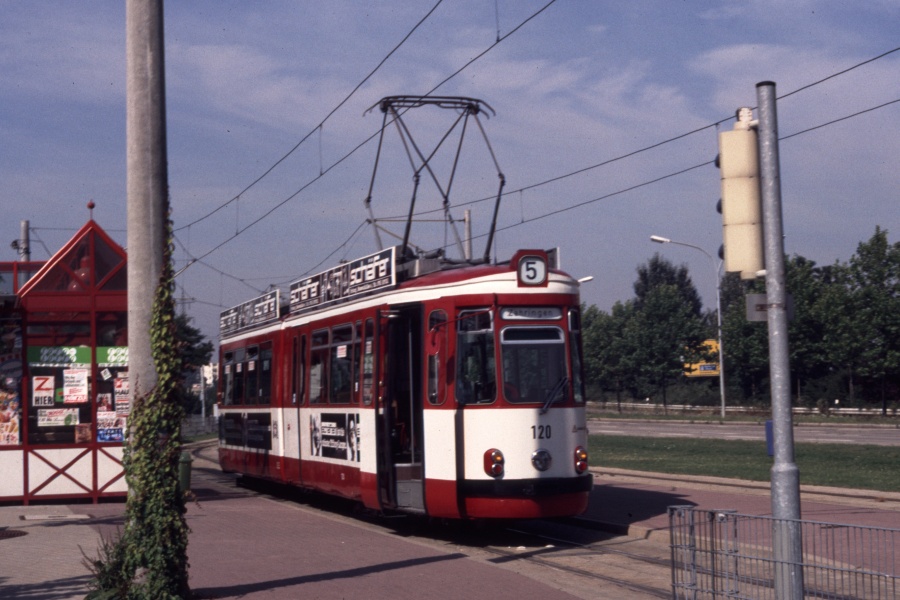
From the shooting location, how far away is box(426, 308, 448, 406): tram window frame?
13.1m

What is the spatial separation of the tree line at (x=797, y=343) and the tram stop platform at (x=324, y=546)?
2995 centimetres

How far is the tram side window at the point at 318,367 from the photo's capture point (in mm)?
16516

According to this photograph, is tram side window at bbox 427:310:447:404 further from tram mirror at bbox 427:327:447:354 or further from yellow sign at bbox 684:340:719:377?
yellow sign at bbox 684:340:719:377

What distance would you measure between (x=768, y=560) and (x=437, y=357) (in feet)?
22.9

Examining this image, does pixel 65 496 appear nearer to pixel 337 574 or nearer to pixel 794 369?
pixel 337 574

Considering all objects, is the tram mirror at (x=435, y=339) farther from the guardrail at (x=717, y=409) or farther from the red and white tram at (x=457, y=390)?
the guardrail at (x=717, y=409)

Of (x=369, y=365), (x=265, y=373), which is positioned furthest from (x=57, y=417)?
(x=369, y=365)

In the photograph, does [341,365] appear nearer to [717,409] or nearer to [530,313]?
[530,313]

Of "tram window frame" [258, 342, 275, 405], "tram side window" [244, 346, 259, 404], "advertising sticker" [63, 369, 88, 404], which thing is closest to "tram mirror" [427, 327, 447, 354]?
"tram window frame" [258, 342, 275, 405]

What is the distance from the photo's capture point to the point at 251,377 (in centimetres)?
2114

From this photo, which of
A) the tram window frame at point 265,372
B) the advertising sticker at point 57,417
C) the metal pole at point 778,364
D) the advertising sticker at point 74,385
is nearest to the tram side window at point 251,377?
the tram window frame at point 265,372

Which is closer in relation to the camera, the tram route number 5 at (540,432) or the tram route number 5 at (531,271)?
the tram route number 5 at (540,432)

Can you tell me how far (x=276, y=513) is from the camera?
17281 millimetres

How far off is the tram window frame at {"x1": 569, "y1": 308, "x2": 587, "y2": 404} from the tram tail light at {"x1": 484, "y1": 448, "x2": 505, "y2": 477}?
122 centimetres
